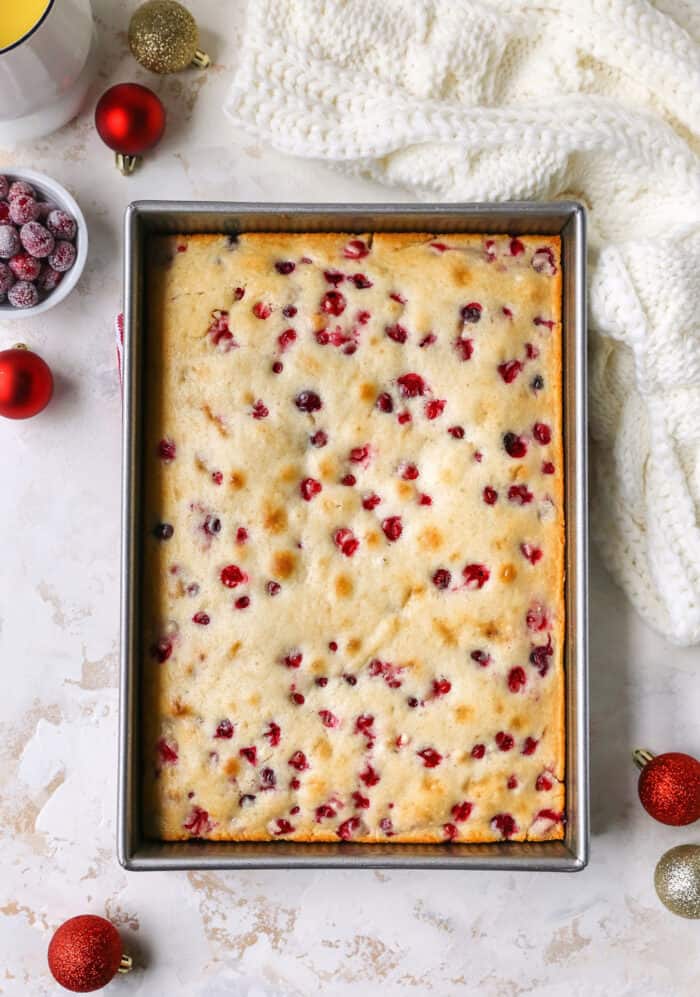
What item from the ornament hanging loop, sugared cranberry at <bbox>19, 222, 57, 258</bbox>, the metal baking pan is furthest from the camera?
the ornament hanging loop

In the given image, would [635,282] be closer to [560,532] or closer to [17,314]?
[560,532]

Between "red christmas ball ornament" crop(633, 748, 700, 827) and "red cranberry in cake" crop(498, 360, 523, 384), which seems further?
"red christmas ball ornament" crop(633, 748, 700, 827)

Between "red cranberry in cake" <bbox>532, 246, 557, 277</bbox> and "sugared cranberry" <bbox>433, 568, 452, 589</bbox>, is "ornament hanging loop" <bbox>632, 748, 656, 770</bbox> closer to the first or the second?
"sugared cranberry" <bbox>433, 568, 452, 589</bbox>

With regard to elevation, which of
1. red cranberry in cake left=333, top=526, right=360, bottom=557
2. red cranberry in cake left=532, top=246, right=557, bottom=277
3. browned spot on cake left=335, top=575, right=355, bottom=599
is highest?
red cranberry in cake left=532, top=246, right=557, bottom=277

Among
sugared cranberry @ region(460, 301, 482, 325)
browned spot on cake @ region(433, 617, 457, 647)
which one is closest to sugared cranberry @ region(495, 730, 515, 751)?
browned spot on cake @ region(433, 617, 457, 647)

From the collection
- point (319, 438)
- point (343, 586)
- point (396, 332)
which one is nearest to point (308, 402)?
point (319, 438)

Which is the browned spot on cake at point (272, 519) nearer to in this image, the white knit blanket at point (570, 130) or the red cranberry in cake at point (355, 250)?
the red cranberry in cake at point (355, 250)

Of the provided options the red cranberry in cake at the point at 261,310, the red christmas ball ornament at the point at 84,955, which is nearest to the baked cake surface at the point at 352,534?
the red cranberry in cake at the point at 261,310
